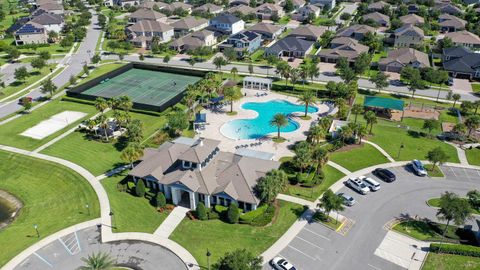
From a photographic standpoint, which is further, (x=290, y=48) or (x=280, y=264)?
(x=290, y=48)

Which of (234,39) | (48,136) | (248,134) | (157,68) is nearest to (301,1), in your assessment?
(234,39)

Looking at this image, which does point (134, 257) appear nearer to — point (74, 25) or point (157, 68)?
point (157, 68)

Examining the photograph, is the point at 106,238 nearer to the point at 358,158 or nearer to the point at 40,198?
the point at 40,198

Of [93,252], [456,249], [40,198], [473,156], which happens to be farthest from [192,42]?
[456,249]

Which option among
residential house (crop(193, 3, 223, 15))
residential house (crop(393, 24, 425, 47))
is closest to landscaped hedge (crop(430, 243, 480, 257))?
residential house (crop(393, 24, 425, 47))

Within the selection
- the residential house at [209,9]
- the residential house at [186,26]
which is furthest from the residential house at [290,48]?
the residential house at [209,9]

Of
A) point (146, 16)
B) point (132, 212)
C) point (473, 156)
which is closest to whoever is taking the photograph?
point (132, 212)
